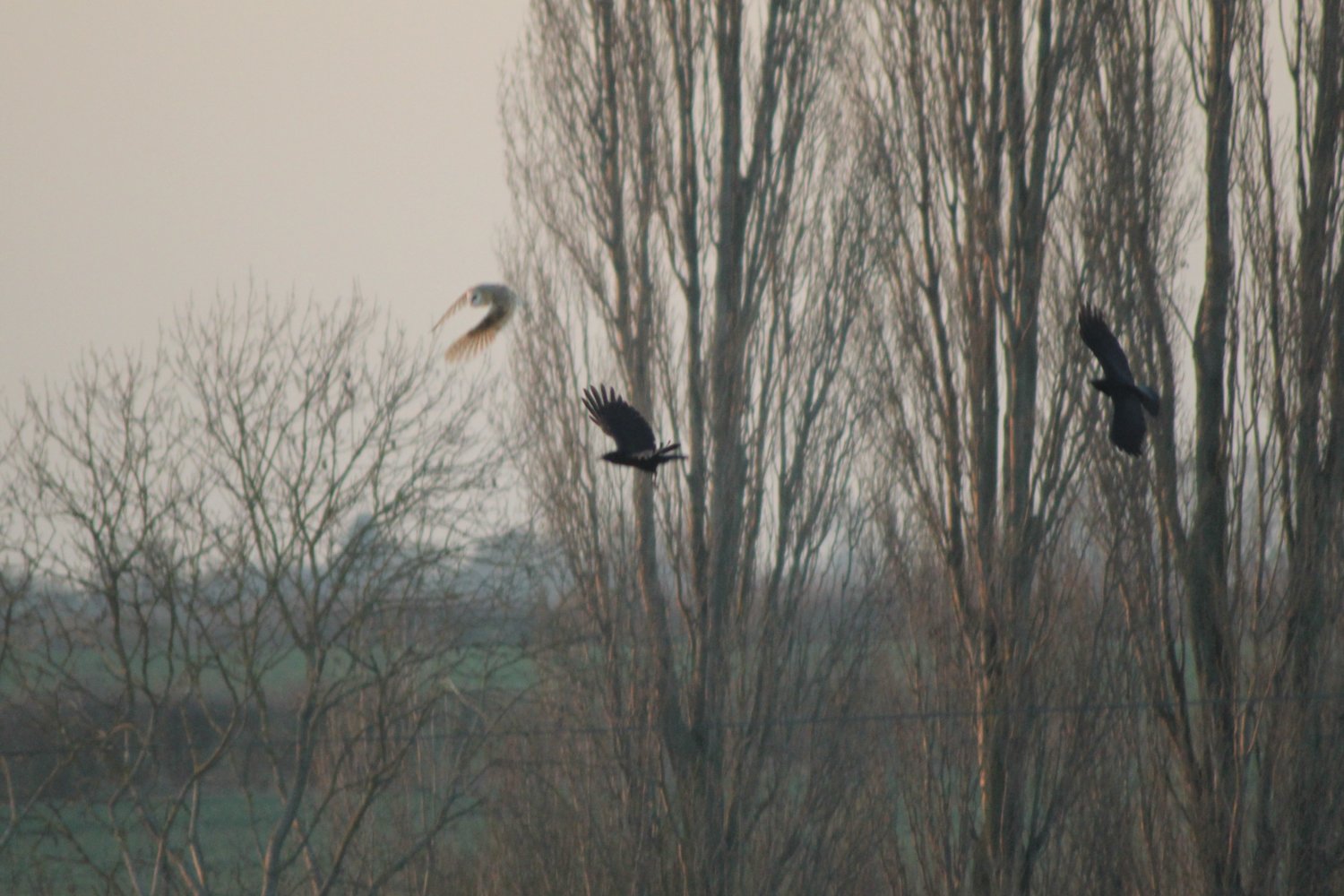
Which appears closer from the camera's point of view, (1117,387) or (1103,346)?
(1117,387)

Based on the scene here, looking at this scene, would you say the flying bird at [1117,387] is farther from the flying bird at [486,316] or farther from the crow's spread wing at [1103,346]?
the flying bird at [486,316]

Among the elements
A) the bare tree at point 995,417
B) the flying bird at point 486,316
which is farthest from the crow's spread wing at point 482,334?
the bare tree at point 995,417

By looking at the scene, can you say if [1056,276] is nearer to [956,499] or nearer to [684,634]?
[956,499]

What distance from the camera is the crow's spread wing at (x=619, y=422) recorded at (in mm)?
5301

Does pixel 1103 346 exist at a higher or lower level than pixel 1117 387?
higher

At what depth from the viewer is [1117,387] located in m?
4.80

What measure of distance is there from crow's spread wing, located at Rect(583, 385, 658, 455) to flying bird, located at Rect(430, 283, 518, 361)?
4.23 feet

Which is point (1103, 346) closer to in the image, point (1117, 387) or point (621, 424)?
point (1117, 387)

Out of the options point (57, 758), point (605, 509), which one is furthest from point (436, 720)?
point (605, 509)

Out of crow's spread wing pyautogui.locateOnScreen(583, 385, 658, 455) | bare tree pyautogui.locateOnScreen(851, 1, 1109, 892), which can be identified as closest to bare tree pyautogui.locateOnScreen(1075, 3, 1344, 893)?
bare tree pyautogui.locateOnScreen(851, 1, 1109, 892)

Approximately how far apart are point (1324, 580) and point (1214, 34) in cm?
276

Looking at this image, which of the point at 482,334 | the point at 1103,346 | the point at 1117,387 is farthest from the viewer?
the point at 482,334

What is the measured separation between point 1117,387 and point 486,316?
334 centimetres

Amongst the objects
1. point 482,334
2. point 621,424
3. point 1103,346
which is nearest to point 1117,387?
point 1103,346
